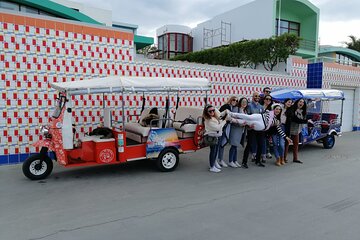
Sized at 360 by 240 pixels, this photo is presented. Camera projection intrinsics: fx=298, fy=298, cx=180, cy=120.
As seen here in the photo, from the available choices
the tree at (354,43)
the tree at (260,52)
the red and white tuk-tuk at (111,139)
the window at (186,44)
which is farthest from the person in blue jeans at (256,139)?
the tree at (354,43)

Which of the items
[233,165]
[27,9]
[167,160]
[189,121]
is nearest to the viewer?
[167,160]

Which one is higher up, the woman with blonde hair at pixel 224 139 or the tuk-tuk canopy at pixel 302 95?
the tuk-tuk canopy at pixel 302 95

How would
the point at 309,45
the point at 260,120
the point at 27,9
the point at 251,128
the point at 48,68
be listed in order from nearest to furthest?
the point at 260,120, the point at 251,128, the point at 48,68, the point at 27,9, the point at 309,45

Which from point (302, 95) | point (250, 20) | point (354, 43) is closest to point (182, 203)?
point (302, 95)

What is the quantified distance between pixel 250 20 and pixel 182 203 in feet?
65.9

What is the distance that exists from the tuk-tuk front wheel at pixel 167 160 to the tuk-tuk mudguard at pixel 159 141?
0.37ft

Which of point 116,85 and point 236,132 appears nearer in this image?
point 116,85

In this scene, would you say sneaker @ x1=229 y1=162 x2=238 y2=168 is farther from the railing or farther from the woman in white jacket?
the railing

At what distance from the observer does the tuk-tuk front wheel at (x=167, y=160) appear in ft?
22.7

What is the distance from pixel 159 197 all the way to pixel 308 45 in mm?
22377

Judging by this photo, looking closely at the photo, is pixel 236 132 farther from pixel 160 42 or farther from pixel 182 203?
pixel 160 42

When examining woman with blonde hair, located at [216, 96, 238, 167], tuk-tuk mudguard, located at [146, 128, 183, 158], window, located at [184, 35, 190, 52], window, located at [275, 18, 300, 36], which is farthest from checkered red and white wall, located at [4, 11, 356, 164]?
window, located at [184, 35, 190, 52]

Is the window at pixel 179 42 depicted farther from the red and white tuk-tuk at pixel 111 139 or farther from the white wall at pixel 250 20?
the red and white tuk-tuk at pixel 111 139

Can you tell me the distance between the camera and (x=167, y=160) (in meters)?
7.00
